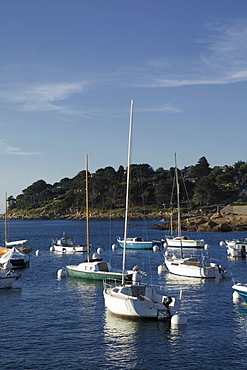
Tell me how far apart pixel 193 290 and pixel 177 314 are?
1277 cm

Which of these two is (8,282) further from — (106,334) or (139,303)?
(106,334)

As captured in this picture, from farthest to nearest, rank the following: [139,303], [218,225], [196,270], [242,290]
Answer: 1. [218,225]
2. [196,270]
3. [242,290]
4. [139,303]

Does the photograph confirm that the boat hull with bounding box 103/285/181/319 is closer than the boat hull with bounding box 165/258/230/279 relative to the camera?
Yes

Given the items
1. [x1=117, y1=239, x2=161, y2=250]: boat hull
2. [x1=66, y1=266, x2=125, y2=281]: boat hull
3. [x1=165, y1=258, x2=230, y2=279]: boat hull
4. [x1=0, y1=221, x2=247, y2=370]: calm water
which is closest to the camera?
[x1=0, y1=221, x2=247, y2=370]: calm water

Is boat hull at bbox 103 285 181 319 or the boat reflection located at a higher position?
boat hull at bbox 103 285 181 319

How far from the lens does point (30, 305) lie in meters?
38.1

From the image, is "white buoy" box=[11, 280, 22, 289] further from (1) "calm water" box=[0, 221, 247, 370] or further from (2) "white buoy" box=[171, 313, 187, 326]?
(2) "white buoy" box=[171, 313, 187, 326]

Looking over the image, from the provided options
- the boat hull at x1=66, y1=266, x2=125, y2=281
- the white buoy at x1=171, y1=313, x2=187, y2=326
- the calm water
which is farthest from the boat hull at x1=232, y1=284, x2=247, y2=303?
the boat hull at x1=66, y1=266, x2=125, y2=281

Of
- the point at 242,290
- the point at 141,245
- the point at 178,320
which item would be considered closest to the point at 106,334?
the point at 178,320

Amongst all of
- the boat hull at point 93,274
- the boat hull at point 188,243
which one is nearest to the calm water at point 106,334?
the boat hull at point 93,274

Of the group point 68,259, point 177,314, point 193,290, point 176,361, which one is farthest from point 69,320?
point 68,259

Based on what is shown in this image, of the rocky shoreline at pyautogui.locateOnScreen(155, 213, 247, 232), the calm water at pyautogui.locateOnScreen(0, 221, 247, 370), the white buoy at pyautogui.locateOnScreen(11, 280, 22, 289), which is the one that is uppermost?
the rocky shoreline at pyautogui.locateOnScreen(155, 213, 247, 232)

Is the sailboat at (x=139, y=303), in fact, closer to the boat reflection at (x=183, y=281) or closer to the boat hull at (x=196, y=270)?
the boat reflection at (x=183, y=281)

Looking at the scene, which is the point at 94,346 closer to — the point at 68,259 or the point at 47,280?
the point at 47,280
